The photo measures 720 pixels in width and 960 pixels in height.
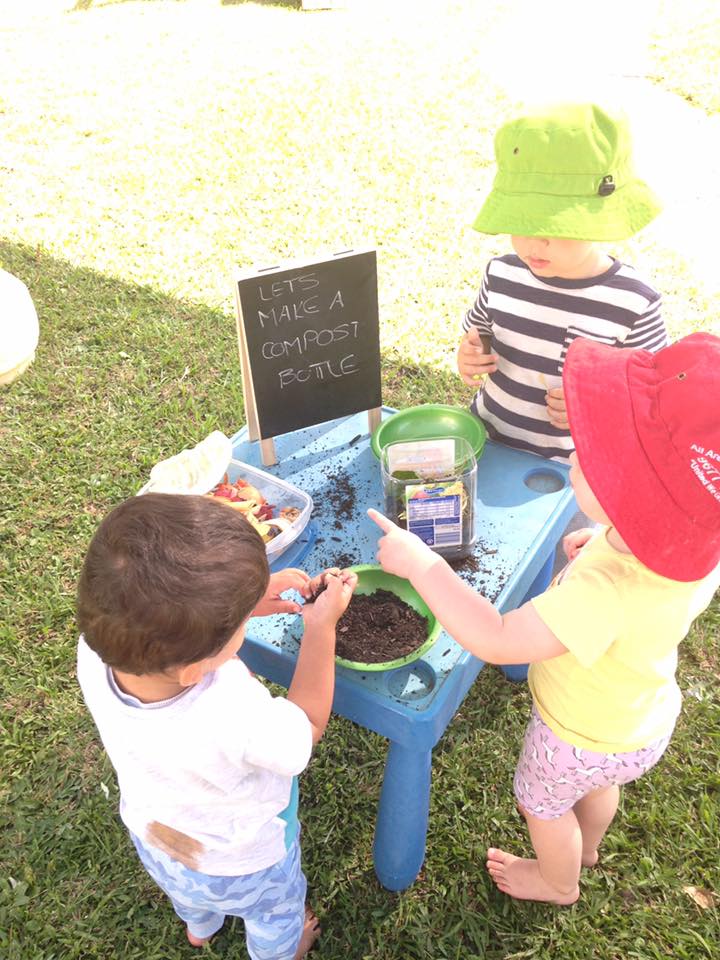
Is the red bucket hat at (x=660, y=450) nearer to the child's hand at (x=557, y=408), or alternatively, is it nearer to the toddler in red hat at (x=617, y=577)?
the toddler in red hat at (x=617, y=577)

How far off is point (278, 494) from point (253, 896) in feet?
3.19

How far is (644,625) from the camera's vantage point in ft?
5.11

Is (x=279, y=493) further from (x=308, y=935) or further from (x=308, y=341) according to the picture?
(x=308, y=935)

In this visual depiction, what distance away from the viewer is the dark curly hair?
1353 millimetres

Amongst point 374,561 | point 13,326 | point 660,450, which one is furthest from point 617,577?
point 13,326

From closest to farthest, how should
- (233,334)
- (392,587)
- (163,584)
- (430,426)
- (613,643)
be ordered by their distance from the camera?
1. (163,584)
2. (613,643)
3. (392,587)
4. (430,426)
5. (233,334)

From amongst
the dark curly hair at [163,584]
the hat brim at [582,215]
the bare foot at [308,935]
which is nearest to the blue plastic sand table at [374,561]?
the bare foot at [308,935]

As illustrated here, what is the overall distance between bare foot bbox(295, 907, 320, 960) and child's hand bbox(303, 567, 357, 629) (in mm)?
1043

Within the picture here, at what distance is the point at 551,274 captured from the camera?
2.30 m

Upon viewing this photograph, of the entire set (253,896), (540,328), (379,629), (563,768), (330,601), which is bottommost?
(253,896)

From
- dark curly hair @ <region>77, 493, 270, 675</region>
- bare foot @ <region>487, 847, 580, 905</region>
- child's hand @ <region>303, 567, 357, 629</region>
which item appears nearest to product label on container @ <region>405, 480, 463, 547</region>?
child's hand @ <region>303, 567, 357, 629</region>

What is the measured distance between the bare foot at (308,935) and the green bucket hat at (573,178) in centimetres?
195

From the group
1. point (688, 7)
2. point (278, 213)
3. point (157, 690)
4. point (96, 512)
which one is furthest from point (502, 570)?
point (688, 7)

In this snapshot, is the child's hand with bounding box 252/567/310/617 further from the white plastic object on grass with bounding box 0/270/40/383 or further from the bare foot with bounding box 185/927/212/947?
the bare foot with bounding box 185/927/212/947
